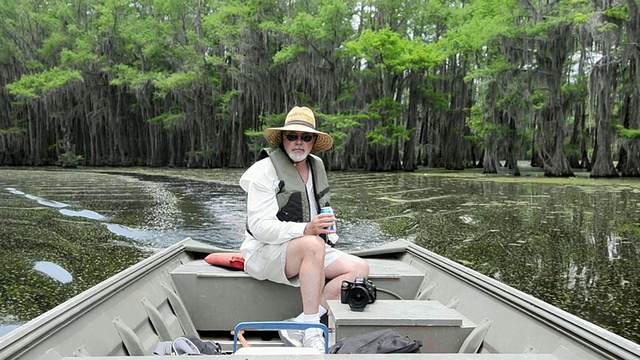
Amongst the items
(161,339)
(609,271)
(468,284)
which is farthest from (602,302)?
(161,339)

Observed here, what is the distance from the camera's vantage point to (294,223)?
2.97m

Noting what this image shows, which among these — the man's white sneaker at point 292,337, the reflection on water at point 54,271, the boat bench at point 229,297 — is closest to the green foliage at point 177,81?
the reflection on water at point 54,271

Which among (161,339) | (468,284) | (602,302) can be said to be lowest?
(602,302)

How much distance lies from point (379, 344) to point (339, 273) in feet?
3.87

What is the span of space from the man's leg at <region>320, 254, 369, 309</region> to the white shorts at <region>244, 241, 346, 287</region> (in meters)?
0.04

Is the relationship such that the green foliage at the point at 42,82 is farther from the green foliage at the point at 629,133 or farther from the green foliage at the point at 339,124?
the green foliage at the point at 629,133

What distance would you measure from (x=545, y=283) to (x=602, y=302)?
697 mm

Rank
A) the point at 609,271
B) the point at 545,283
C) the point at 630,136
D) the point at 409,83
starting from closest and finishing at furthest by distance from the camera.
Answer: the point at 545,283
the point at 609,271
the point at 630,136
the point at 409,83

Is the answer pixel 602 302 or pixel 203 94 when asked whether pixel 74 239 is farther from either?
pixel 203 94

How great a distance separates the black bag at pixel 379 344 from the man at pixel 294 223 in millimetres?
633

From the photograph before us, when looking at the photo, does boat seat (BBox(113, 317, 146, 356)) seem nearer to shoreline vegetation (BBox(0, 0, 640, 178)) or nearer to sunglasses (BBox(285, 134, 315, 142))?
sunglasses (BBox(285, 134, 315, 142))

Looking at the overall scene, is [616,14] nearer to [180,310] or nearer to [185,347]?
[180,310]

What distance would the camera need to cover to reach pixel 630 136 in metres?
20.1


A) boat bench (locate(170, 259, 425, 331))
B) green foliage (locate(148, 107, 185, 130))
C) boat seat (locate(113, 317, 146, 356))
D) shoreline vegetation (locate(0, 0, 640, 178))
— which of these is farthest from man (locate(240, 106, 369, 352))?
green foliage (locate(148, 107, 185, 130))
